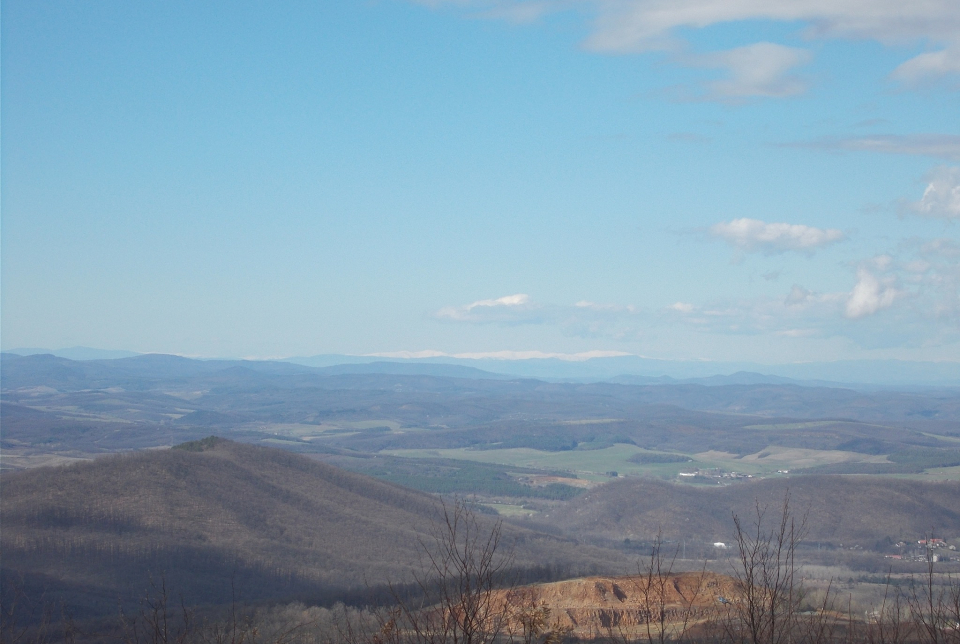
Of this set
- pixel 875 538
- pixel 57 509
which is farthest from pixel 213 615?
pixel 875 538

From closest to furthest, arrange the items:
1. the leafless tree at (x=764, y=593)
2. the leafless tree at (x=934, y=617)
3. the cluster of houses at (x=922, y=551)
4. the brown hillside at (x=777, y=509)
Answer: the leafless tree at (x=764, y=593), the leafless tree at (x=934, y=617), the cluster of houses at (x=922, y=551), the brown hillside at (x=777, y=509)

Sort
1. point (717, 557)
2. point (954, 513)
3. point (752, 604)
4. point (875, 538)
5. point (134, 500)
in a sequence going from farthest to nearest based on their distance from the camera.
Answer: point (954, 513) → point (875, 538) → point (717, 557) → point (134, 500) → point (752, 604)

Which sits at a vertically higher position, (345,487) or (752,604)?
(752,604)

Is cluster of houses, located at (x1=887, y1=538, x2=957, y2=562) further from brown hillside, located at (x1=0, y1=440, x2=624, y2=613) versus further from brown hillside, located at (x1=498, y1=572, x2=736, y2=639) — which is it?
brown hillside, located at (x1=498, y1=572, x2=736, y2=639)

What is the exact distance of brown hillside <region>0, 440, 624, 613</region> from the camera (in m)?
95.9

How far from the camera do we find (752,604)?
14.8 meters

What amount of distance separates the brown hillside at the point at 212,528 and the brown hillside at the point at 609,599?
23008 mm

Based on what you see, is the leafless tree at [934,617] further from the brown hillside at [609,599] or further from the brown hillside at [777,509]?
the brown hillside at [777,509]

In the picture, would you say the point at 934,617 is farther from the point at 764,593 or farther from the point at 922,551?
the point at 922,551

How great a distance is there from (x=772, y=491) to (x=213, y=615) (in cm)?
12385

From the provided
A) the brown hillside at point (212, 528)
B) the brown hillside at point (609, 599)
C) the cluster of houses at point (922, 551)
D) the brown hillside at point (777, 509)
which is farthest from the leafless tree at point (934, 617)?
the brown hillside at point (777, 509)

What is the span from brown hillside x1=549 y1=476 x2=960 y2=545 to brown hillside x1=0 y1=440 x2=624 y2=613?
33.4 m

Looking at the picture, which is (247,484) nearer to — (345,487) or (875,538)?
(345,487)

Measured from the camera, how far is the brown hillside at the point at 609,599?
6138cm
